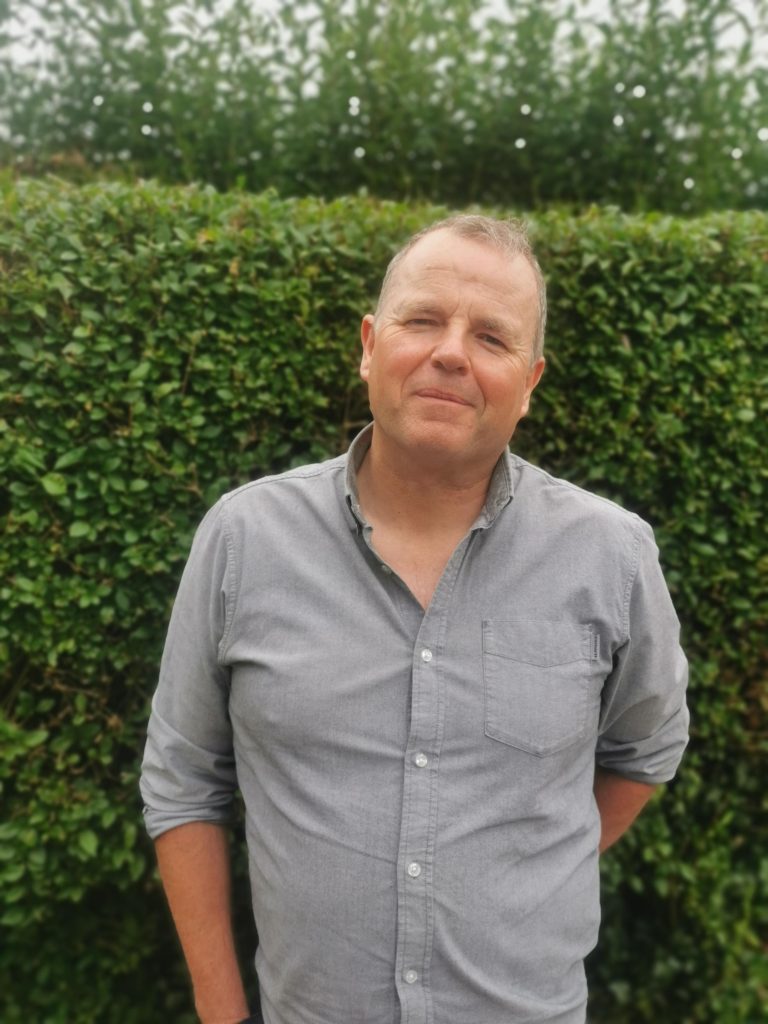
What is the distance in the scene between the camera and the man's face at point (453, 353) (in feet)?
6.31

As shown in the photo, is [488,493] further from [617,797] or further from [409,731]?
[617,797]

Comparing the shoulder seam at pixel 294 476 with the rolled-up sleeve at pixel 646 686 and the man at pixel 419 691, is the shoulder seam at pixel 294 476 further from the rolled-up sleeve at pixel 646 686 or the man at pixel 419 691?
the rolled-up sleeve at pixel 646 686

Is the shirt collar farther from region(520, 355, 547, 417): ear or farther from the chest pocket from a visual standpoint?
the chest pocket

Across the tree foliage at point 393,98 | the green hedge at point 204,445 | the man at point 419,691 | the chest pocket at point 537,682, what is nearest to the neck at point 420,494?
the man at point 419,691

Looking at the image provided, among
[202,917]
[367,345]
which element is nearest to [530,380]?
[367,345]

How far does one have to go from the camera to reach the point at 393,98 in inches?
160

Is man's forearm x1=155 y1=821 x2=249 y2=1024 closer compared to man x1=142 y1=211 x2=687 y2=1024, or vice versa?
man x1=142 y1=211 x2=687 y2=1024

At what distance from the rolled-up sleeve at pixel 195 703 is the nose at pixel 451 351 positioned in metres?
0.61

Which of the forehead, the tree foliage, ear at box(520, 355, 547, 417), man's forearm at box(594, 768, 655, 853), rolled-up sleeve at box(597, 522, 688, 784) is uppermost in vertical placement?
the tree foliage

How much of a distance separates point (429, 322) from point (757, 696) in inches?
79.0

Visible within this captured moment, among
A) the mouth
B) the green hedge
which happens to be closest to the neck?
the mouth

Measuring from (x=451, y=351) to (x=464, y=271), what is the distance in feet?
0.66

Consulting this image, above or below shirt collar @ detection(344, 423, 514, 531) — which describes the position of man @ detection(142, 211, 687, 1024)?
below

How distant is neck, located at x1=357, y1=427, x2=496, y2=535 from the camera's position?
2.04m
